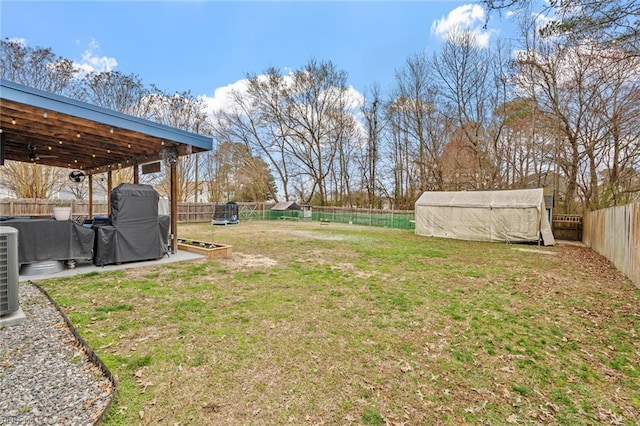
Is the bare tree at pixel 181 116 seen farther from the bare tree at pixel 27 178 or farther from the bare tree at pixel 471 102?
the bare tree at pixel 471 102

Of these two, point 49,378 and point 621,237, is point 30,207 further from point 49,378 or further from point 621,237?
point 621,237

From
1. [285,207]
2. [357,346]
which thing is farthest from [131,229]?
[285,207]

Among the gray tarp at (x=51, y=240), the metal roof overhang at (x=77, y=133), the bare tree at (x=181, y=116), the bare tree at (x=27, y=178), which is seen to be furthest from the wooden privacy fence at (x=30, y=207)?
the gray tarp at (x=51, y=240)

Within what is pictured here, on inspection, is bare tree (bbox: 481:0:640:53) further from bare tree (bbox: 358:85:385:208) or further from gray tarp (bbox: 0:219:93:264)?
bare tree (bbox: 358:85:385:208)

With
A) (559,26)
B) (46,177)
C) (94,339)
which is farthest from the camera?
(46,177)

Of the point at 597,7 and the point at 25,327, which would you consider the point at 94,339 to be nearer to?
the point at 25,327

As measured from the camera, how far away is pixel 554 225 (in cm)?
1265

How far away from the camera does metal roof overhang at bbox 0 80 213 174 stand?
4324 mm

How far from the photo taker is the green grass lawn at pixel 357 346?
6.29 feet

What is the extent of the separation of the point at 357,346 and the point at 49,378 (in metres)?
2.31

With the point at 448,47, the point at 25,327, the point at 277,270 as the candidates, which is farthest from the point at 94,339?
the point at 448,47

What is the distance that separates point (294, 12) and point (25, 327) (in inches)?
432

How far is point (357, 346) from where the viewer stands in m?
2.73

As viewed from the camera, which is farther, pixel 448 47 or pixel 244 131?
pixel 244 131
